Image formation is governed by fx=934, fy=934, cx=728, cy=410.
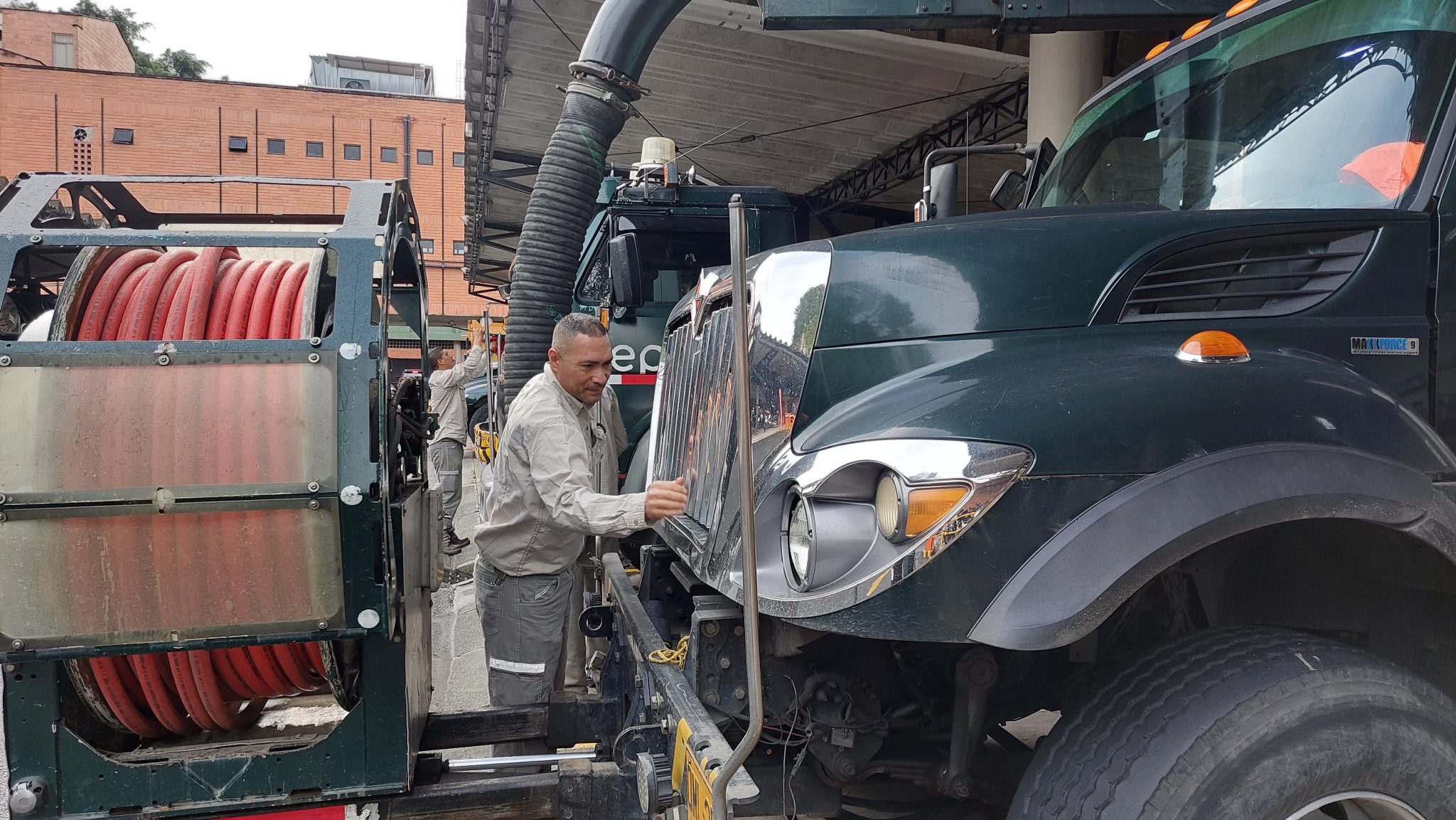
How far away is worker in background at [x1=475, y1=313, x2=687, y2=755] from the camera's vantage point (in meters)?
3.52

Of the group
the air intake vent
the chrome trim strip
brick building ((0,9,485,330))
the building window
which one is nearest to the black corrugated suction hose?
the chrome trim strip

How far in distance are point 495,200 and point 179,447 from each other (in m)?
16.5

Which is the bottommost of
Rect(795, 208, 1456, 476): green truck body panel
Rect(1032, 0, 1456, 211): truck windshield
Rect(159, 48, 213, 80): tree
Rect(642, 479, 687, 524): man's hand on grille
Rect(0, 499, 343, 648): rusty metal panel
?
Rect(0, 499, 343, 648): rusty metal panel

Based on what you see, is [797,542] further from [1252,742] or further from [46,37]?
[46,37]

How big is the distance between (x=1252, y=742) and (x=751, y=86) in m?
10.4

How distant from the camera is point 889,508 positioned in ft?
5.82

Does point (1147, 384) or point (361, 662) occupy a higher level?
point (1147, 384)

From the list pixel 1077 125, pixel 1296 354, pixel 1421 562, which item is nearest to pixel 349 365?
pixel 1296 354

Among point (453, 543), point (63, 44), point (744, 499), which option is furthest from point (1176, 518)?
point (63, 44)

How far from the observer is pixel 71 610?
2252 mm

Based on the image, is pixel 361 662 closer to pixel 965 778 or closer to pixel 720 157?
pixel 965 778

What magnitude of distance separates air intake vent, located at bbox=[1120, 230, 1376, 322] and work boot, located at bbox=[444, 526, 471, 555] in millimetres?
7703

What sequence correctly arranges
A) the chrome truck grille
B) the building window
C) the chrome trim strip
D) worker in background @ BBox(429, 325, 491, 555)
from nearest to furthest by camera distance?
the chrome trim strip
the chrome truck grille
worker in background @ BBox(429, 325, 491, 555)
the building window

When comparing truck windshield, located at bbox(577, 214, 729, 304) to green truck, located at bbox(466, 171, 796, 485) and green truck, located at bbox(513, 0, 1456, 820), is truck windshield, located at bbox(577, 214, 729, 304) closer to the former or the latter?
green truck, located at bbox(466, 171, 796, 485)
